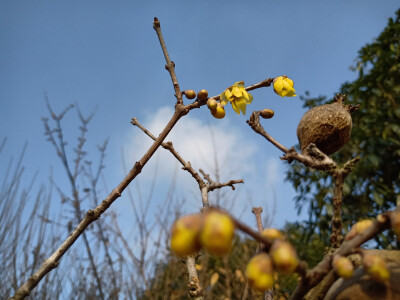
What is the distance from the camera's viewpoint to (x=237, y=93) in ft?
3.34

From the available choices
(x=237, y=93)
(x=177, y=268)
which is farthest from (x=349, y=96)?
(x=237, y=93)

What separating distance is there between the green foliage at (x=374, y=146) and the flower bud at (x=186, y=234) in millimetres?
2806

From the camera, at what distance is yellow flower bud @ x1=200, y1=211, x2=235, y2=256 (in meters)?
0.33

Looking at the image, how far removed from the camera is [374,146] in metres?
3.25

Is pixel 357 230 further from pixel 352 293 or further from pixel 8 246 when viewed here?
pixel 8 246

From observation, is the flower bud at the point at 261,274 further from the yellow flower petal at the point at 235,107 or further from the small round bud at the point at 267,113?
the yellow flower petal at the point at 235,107

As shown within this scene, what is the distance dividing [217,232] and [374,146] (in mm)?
3298

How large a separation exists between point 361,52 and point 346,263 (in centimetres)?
411

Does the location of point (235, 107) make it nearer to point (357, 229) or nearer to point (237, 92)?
point (237, 92)

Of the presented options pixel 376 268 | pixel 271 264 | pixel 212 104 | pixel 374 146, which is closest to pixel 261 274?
pixel 271 264

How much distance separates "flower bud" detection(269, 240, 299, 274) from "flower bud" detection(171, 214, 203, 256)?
83 millimetres

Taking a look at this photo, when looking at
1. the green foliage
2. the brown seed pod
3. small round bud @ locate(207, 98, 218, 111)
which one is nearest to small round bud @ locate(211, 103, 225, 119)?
small round bud @ locate(207, 98, 218, 111)

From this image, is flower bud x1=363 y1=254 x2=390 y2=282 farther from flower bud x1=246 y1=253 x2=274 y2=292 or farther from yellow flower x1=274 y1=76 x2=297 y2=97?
yellow flower x1=274 y1=76 x2=297 y2=97

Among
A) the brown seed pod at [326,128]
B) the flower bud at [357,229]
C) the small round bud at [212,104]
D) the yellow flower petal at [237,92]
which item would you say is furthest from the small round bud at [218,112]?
the flower bud at [357,229]
